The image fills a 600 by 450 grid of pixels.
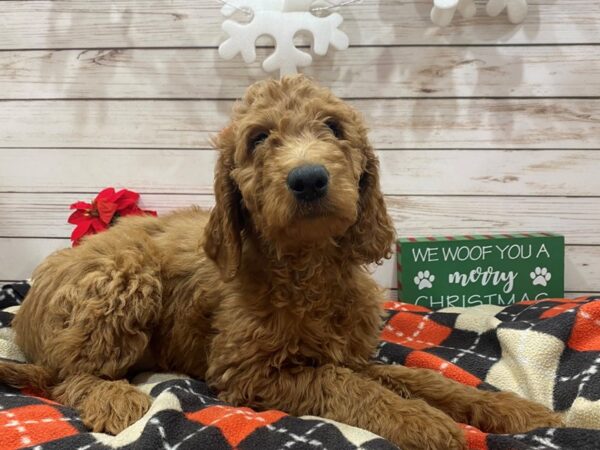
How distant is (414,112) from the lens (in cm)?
276

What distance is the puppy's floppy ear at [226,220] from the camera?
1812 millimetres

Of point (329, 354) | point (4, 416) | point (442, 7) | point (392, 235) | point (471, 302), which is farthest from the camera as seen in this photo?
point (471, 302)

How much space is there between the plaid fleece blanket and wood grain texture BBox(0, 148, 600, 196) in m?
0.70

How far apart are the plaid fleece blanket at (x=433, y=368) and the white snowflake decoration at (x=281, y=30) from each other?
1.30 meters

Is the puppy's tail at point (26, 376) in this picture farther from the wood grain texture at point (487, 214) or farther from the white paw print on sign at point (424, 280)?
the white paw print on sign at point (424, 280)

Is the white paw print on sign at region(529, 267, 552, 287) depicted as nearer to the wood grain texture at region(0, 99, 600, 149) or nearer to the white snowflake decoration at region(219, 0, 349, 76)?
the wood grain texture at region(0, 99, 600, 149)

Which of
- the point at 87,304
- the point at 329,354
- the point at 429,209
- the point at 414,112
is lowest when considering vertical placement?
the point at 329,354

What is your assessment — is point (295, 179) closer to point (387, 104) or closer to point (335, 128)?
point (335, 128)

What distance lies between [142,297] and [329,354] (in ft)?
2.34

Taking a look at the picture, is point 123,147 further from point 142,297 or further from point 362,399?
point 362,399

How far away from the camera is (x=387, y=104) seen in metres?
2.76

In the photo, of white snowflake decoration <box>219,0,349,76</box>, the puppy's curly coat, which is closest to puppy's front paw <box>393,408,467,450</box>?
the puppy's curly coat

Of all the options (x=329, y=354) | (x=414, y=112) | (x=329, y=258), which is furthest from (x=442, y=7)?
(x=329, y=354)

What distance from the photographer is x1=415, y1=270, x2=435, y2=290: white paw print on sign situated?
107 inches
